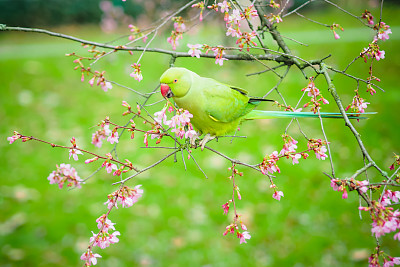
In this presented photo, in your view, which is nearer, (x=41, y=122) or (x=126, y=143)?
(x=126, y=143)

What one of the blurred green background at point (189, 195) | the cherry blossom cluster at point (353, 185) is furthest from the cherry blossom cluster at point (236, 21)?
the blurred green background at point (189, 195)

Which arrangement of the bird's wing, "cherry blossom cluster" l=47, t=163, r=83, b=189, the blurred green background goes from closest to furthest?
1. "cherry blossom cluster" l=47, t=163, r=83, b=189
2. the bird's wing
3. the blurred green background

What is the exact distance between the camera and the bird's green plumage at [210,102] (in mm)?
1794

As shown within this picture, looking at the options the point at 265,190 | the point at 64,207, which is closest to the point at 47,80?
the point at 64,207

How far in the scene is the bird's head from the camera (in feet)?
5.74

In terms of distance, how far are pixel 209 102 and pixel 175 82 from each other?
23 cm

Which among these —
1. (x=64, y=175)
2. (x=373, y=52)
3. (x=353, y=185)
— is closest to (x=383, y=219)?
(x=353, y=185)

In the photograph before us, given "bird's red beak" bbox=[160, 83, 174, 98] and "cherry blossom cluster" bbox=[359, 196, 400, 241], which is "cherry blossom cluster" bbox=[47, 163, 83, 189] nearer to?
"bird's red beak" bbox=[160, 83, 174, 98]

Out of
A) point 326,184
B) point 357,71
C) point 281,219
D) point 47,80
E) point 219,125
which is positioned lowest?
point 219,125

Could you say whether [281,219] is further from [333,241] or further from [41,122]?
[41,122]

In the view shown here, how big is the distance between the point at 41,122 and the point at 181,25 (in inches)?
192

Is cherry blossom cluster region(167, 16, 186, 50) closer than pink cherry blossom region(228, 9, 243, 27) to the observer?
No

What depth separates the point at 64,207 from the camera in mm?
4410

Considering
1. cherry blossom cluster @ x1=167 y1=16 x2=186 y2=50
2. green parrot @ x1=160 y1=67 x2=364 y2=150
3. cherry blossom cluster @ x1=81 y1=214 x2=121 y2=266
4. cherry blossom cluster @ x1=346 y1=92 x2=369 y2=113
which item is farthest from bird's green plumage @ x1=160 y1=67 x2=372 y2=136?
cherry blossom cluster @ x1=81 y1=214 x2=121 y2=266
